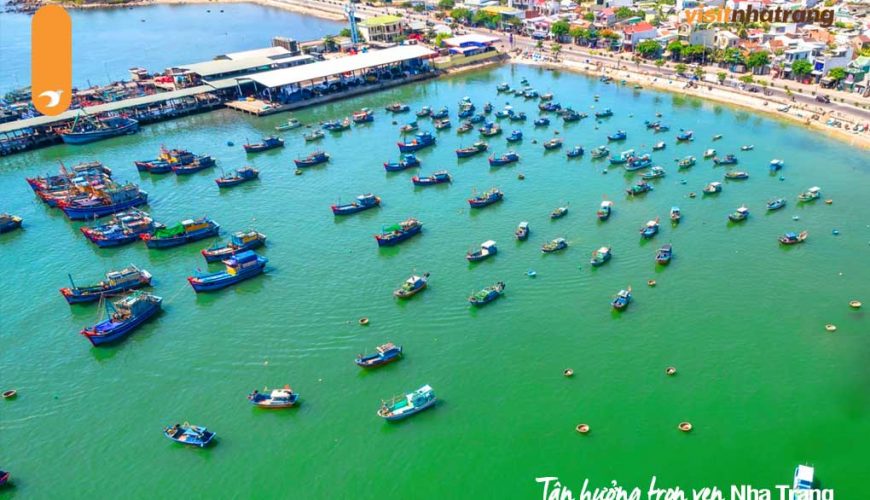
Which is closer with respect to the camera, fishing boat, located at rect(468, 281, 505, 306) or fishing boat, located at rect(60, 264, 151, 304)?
fishing boat, located at rect(468, 281, 505, 306)

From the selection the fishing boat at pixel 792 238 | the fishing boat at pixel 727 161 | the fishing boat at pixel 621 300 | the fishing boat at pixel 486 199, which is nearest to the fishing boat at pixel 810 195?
the fishing boat at pixel 792 238

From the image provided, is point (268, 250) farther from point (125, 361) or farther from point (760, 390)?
point (760, 390)

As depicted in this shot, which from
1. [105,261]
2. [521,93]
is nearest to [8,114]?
[105,261]

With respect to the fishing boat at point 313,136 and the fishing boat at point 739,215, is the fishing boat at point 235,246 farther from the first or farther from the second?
the fishing boat at point 739,215

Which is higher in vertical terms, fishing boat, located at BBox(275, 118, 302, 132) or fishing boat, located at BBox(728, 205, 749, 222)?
fishing boat, located at BBox(275, 118, 302, 132)

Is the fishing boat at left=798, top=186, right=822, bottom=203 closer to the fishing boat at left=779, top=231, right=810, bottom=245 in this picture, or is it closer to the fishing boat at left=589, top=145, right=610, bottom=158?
the fishing boat at left=779, top=231, right=810, bottom=245

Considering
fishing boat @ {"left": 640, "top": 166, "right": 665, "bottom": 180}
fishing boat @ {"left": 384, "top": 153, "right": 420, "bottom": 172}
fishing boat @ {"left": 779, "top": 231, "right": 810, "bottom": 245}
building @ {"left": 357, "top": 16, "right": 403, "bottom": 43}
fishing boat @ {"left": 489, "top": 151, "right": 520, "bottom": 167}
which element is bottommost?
fishing boat @ {"left": 779, "top": 231, "right": 810, "bottom": 245}

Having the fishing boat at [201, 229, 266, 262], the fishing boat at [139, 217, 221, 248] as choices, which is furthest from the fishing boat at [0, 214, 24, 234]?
the fishing boat at [201, 229, 266, 262]

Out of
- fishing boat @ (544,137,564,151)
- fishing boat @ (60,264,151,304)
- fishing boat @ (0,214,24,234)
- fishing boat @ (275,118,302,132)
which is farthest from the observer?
fishing boat @ (275,118,302,132)
